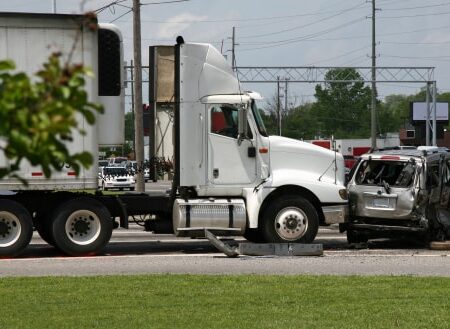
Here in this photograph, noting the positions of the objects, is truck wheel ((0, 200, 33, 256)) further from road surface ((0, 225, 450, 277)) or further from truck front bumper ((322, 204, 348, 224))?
truck front bumper ((322, 204, 348, 224))

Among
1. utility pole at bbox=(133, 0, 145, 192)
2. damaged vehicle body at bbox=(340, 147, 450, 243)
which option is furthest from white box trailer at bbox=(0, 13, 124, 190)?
utility pole at bbox=(133, 0, 145, 192)

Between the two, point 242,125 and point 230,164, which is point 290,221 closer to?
point 230,164

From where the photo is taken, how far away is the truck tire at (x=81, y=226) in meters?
15.1

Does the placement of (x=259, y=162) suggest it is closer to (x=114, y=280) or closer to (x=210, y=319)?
(x=114, y=280)

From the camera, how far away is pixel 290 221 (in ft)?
52.8

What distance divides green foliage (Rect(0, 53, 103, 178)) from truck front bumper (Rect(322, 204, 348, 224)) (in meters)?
13.3

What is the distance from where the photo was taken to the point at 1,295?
10.4 metres

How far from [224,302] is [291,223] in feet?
21.4

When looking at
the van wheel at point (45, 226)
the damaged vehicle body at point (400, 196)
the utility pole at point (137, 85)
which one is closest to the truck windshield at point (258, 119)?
the damaged vehicle body at point (400, 196)

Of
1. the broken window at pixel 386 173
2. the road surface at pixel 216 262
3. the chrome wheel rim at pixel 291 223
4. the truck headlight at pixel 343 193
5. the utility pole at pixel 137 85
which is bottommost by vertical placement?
the road surface at pixel 216 262

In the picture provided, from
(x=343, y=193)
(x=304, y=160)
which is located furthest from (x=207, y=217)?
(x=343, y=193)

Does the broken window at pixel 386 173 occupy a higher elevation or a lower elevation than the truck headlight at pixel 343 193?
higher

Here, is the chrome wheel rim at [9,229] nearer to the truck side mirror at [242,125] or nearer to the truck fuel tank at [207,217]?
the truck fuel tank at [207,217]

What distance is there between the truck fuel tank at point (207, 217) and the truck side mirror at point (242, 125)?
3.64ft
